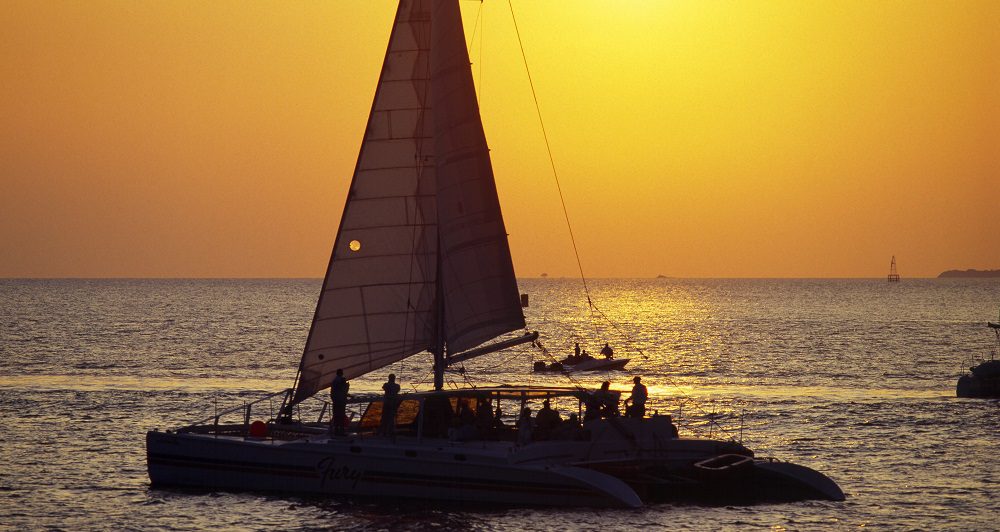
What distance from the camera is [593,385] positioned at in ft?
289

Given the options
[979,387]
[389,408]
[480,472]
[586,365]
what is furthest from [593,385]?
[480,472]

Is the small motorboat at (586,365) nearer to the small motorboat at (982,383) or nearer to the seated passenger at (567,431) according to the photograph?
the small motorboat at (982,383)

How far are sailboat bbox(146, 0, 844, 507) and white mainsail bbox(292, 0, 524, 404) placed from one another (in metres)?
0.04

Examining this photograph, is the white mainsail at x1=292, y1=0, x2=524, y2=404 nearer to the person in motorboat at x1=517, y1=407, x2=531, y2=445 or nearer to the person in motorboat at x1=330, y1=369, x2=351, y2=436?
the person in motorboat at x1=330, y1=369, x2=351, y2=436

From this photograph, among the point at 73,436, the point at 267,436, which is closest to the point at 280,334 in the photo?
the point at 73,436

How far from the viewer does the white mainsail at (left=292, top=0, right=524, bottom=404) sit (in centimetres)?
3956

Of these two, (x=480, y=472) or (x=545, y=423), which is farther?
(x=545, y=423)

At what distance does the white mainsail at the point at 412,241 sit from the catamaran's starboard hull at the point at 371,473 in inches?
84.3

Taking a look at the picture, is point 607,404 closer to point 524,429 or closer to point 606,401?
point 606,401

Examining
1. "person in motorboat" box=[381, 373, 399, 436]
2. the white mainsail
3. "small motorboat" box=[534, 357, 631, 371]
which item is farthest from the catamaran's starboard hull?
"small motorboat" box=[534, 357, 631, 371]

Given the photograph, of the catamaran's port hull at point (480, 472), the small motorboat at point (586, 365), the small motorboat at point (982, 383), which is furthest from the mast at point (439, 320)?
the small motorboat at point (586, 365)

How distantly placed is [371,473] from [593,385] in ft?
168

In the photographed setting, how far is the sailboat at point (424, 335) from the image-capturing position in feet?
125

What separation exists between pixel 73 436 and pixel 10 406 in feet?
45.9
